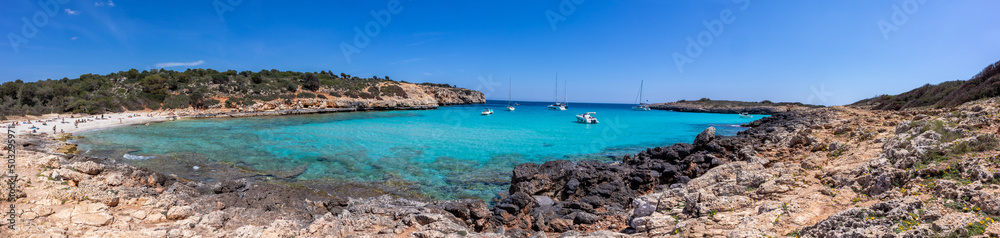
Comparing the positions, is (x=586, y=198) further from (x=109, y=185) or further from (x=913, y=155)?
(x=109, y=185)

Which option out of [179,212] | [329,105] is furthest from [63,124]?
[329,105]

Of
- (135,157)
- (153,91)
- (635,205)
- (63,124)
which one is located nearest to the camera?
(635,205)

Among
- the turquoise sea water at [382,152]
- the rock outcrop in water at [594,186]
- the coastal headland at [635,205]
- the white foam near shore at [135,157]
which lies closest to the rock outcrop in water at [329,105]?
the turquoise sea water at [382,152]

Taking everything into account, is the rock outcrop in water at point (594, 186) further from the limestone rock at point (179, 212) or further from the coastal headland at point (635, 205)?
the limestone rock at point (179, 212)

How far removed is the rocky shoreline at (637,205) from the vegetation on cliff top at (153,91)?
3548 centimetres

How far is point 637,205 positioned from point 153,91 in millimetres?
57715

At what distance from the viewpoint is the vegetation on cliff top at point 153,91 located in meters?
33.6

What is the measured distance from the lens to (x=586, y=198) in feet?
29.7

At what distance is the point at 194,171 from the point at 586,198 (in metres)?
12.9

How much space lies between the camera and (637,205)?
741 centimetres

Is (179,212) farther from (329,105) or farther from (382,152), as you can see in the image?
(329,105)

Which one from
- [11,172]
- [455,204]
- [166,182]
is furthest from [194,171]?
[455,204]

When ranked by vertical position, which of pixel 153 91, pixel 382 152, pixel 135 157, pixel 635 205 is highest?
pixel 153 91

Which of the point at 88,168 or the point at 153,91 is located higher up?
the point at 153,91
